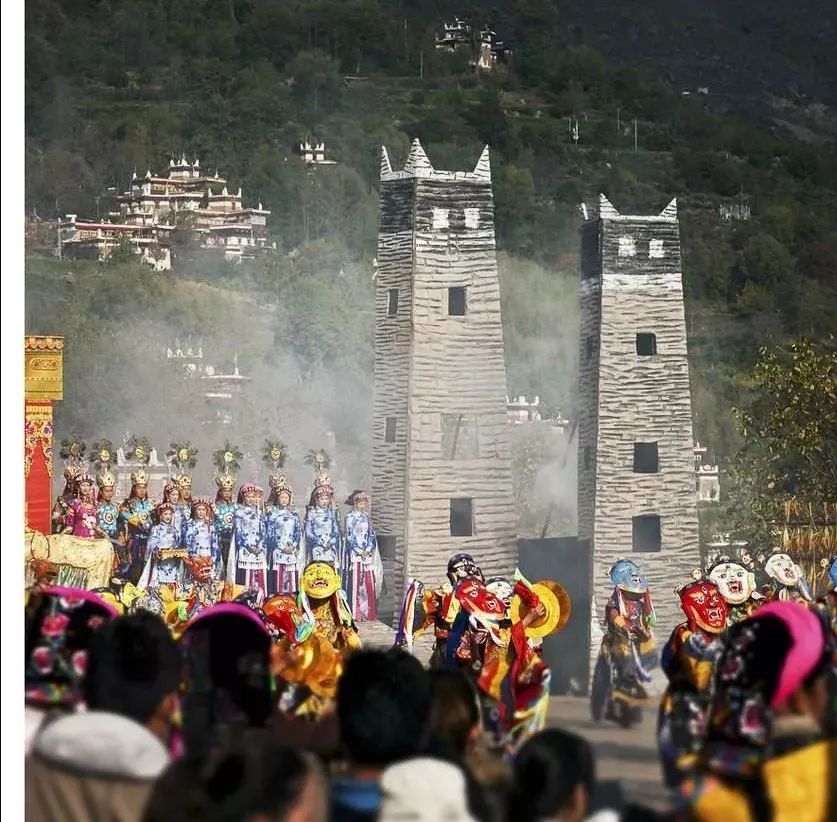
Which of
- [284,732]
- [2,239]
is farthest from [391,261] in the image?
[284,732]

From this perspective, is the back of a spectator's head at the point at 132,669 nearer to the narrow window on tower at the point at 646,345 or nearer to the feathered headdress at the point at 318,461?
the feathered headdress at the point at 318,461

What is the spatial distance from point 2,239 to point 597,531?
12189mm

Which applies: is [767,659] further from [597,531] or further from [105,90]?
[105,90]

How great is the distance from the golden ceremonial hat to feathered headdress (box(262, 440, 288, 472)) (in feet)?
23.0

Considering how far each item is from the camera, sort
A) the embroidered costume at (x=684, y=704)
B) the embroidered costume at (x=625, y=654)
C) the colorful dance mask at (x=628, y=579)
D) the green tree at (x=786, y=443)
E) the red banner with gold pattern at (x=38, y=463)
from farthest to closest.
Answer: the green tree at (x=786, y=443) → the red banner with gold pattern at (x=38, y=463) → the colorful dance mask at (x=628, y=579) → the embroidered costume at (x=625, y=654) → the embroidered costume at (x=684, y=704)

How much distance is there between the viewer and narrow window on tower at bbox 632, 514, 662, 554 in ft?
74.5

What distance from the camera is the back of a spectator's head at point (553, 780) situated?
5914 mm

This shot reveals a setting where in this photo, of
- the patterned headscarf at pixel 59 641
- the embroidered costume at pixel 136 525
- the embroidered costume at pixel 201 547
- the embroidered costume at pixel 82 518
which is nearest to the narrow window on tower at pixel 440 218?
the embroidered costume at pixel 201 547

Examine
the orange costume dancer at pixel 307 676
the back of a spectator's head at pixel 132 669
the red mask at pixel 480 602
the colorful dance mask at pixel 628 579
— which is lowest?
the colorful dance mask at pixel 628 579

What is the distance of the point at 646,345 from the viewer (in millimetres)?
22844

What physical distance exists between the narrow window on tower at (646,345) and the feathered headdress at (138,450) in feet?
20.7

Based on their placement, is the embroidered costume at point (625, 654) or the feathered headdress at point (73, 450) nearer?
the embroidered costume at point (625, 654)

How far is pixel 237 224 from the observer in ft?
78.0

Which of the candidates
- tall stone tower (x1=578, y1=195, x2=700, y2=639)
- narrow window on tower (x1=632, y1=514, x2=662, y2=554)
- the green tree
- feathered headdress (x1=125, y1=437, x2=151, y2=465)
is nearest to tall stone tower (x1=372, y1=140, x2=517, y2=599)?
tall stone tower (x1=578, y1=195, x2=700, y2=639)
